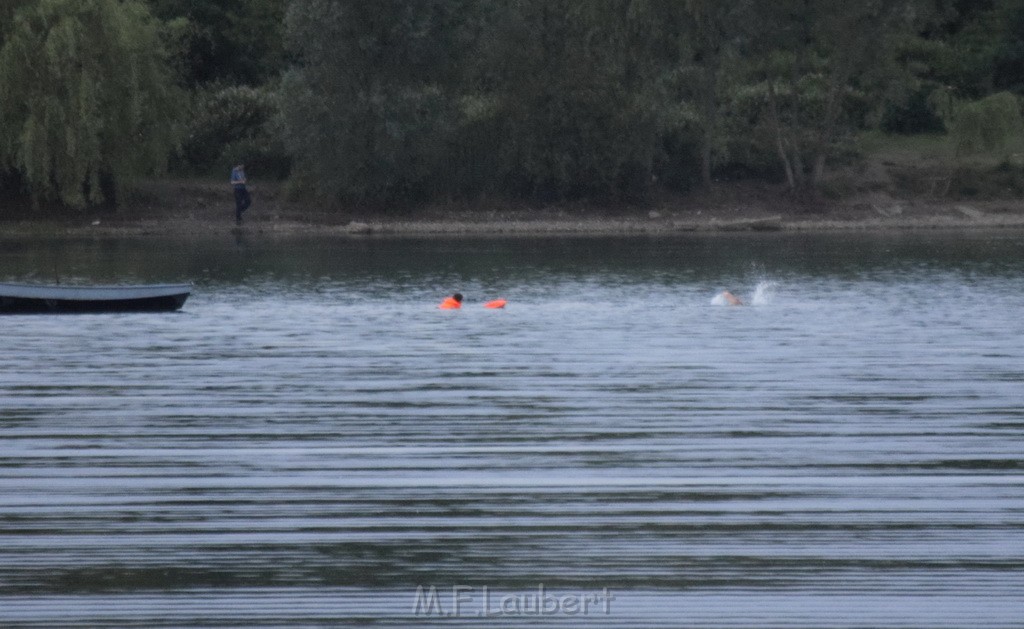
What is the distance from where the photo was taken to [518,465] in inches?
624

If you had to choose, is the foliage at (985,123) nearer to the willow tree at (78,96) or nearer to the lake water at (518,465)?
the willow tree at (78,96)

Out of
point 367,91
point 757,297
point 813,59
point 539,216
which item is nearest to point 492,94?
point 539,216

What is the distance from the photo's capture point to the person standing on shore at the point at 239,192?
185ft

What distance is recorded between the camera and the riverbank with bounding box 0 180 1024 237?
190 feet

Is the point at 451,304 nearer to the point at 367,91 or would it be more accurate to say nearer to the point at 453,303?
the point at 453,303

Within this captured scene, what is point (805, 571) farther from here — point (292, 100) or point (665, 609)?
point (292, 100)

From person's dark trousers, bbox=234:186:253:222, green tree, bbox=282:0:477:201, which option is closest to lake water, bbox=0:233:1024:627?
person's dark trousers, bbox=234:186:253:222

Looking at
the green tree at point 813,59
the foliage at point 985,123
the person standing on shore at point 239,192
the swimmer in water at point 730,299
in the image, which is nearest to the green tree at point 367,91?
the person standing on shore at point 239,192

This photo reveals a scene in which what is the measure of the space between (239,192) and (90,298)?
83.6 feet

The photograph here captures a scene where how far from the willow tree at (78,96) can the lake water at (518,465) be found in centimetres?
2213

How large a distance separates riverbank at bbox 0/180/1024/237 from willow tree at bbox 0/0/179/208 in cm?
243

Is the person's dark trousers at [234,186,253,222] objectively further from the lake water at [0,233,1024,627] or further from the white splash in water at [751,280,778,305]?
the white splash in water at [751,280,778,305]

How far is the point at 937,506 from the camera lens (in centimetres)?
1380

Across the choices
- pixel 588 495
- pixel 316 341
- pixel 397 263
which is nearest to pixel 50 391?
pixel 316 341
